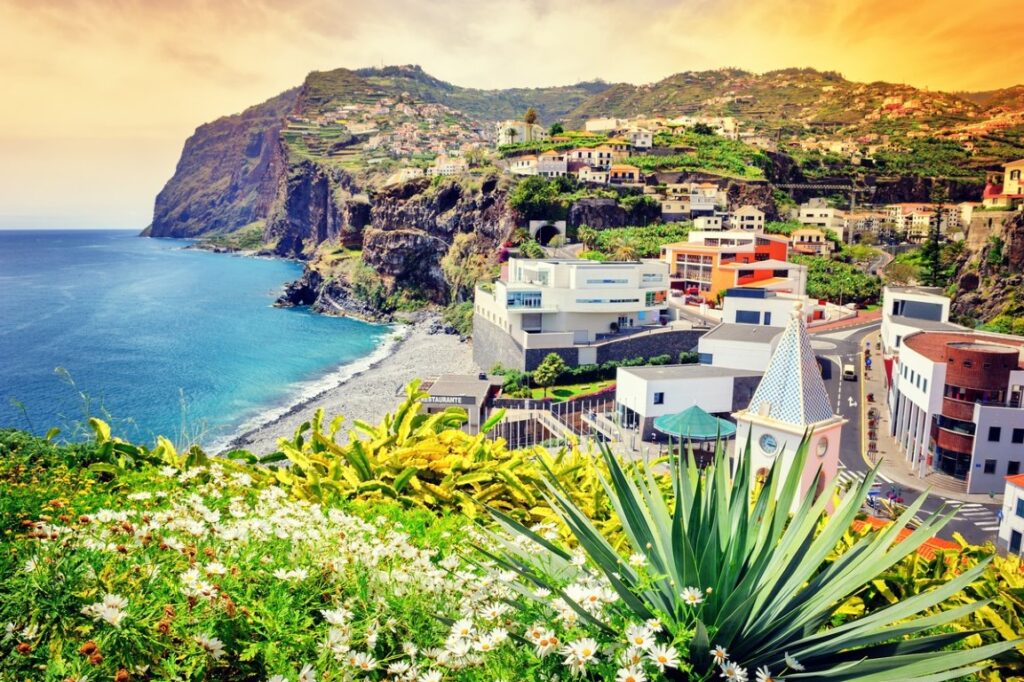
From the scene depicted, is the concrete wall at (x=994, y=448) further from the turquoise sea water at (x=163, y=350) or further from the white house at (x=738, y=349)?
the turquoise sea water at (x=163, y=350)

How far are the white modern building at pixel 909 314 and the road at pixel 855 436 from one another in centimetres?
177

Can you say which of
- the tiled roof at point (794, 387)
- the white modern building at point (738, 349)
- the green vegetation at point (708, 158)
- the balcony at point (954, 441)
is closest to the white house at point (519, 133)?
the green vegetation at point (708, 158)

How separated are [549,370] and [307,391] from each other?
17197mm

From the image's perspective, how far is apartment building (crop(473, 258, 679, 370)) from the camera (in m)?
34.4

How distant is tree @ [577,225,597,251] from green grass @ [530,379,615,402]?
1039 inches

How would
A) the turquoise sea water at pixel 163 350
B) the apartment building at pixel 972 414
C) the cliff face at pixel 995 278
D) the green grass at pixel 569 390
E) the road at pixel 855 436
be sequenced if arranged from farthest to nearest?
the cliff face at pixel 995 278 → the turquoise sea water at pixel 163 350 → the green grass at pixel 569 390 → the apartment building at pixel 972 414 → the road at pixel 855 436

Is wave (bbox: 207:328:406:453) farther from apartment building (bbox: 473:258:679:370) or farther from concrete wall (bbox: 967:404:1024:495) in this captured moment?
concrete wall (bbox: 967:404:1024:495)

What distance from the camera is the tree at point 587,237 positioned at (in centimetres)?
5791

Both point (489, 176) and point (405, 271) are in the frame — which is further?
point (405, 271)

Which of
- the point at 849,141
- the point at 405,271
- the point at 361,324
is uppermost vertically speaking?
the point at 849,141

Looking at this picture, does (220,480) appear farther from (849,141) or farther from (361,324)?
(849,141)

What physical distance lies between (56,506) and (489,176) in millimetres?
64840

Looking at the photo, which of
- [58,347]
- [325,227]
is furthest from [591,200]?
[325,227]

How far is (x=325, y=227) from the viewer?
4712 inches
